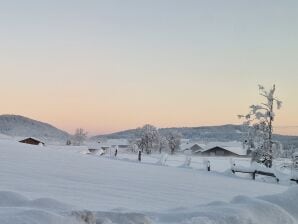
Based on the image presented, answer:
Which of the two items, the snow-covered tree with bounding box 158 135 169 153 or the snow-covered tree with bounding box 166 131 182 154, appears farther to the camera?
the snow-covered tree with bounding box 166 131 182 154

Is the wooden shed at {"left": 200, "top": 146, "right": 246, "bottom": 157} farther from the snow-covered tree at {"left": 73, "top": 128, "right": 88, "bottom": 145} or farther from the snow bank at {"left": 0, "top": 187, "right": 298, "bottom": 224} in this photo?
the snow bank at {"left": 0, "top": 187, "right": 298, "bottom": 224}

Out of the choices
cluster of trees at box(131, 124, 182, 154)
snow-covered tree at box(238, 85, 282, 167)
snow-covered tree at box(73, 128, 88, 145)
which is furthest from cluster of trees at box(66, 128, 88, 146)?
snow-covered tree at box(238, 85, 282, 167)

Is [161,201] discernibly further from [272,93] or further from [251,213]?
[272,93]

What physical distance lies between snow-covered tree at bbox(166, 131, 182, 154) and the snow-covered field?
388ft

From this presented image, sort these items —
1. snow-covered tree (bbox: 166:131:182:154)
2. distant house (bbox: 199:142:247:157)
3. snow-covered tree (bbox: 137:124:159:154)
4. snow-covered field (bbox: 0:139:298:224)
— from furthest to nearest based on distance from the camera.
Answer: snow-covered tree (bbox: 166:131:182:154) < snow-covered tree (bbox: 137:124:159:154) < distant house (bbox: 199:142:247:157) < snow-covered field (bbox: 0:139:298:224)

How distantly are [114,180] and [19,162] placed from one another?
11.3 ft

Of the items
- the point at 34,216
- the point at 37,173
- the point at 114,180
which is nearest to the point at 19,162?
the point at 37,173

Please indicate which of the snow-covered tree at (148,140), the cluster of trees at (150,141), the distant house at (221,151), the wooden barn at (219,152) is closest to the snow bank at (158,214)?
the cluster of trees at (150,141)

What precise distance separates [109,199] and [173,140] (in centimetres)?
12744

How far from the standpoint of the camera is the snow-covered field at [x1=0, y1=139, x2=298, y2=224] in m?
4.57

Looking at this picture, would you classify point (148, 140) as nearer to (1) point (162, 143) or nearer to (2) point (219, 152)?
(1) point (162, 143)

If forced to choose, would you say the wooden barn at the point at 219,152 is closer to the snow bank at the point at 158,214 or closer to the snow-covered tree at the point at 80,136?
the snow-covered tree at the point at 80,136

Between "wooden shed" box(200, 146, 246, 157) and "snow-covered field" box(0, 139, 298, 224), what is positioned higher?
"snow-covered field" box(0, 139, 298, 224)

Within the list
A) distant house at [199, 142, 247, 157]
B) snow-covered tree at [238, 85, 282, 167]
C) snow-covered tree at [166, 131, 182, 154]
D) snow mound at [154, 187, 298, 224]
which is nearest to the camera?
snow mound at [154, 187, 298, 224]
